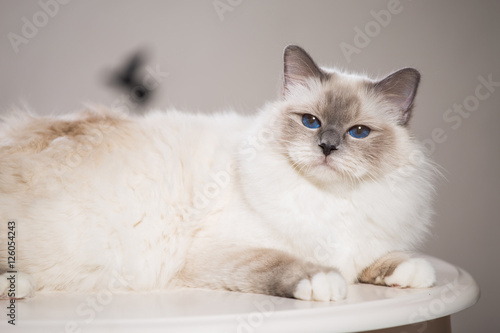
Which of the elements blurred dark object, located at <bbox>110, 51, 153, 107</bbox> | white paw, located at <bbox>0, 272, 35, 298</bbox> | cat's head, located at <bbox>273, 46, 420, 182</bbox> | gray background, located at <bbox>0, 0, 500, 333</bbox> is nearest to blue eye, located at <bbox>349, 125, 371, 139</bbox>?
cat's head, located at <bbox>273, 46, 420, 182</bbox>

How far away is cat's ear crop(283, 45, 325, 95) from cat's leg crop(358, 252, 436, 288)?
31.7 inches

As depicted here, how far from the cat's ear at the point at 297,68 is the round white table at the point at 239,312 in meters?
0.90

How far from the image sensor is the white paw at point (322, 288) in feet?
5.19

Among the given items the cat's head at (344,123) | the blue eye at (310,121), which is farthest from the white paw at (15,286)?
the blue eye at (310,121)

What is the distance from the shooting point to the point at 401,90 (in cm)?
204

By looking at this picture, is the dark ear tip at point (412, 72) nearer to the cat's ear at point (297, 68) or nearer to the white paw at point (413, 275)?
the cat's ear at point (297, 68)

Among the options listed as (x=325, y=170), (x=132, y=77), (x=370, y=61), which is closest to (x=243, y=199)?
(x=325, y=170)

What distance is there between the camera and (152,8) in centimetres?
364

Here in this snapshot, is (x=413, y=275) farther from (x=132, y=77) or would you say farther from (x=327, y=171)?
(x=132, y=77)

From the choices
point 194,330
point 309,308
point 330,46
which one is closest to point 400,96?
point 309,308

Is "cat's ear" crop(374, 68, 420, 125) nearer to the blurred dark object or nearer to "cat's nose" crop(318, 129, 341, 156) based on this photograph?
"cat's nose" crop(318, 129, 341, 156)

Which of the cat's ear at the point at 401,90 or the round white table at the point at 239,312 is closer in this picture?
the round white table at the point at 239,312

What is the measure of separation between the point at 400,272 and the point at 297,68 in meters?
0.94

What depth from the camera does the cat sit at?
1.87m
